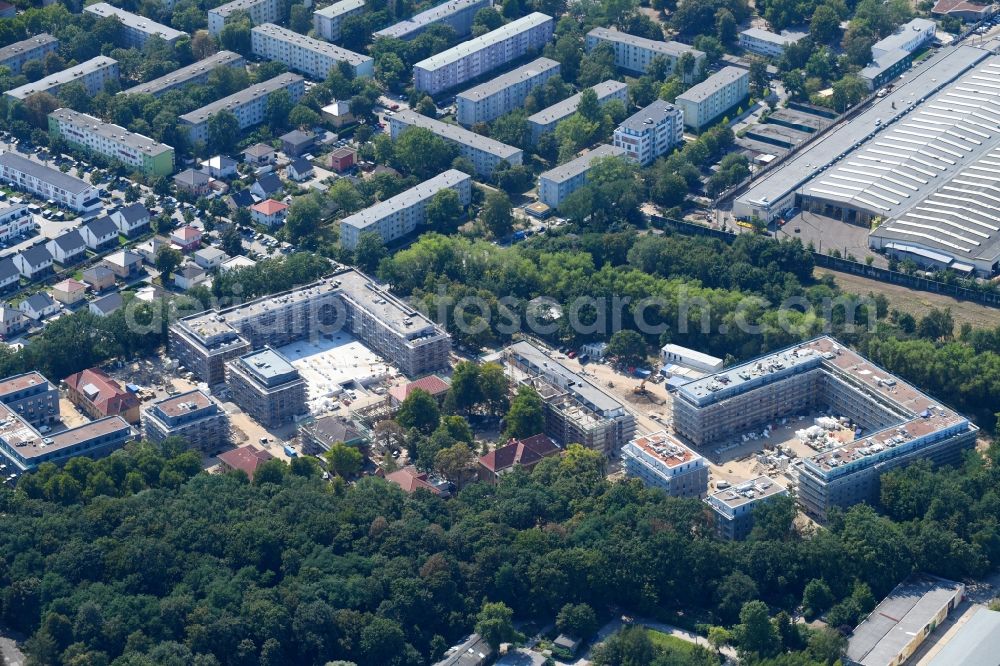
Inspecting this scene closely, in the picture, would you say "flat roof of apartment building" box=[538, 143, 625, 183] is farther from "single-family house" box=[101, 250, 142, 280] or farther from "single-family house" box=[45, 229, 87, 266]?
"single-family house" box=[45, 229, 87, 266]

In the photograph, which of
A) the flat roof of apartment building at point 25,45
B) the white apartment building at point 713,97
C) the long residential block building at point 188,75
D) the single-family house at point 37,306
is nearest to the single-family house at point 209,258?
the single-family house at point 37,306

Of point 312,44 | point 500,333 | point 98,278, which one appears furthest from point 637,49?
point 98,278

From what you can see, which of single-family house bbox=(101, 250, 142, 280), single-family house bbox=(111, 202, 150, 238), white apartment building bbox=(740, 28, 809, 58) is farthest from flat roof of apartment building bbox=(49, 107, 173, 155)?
white apartment building bbox=(740, 28, 809, 58)

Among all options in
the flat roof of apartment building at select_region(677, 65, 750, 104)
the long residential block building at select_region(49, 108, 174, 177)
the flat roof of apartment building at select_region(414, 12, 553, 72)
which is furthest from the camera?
the flat roof of apartment building at select_region(414, 12, 553, 72)

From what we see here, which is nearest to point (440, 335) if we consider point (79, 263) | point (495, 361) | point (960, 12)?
point (495, 361)

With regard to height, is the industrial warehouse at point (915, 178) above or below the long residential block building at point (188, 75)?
above

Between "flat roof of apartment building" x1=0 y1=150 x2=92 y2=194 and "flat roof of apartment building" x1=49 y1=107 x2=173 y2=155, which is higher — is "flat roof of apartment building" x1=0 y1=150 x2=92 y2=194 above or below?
below

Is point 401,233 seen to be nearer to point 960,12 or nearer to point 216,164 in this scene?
point 216,164

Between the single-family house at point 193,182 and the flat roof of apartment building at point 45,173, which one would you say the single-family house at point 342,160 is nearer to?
the single-family house at point 193,182
